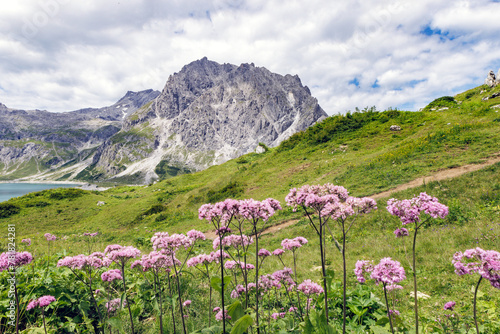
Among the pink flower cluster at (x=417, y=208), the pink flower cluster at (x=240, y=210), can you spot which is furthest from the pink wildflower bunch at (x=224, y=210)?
the pink flower cluster at (x=417, y=208)

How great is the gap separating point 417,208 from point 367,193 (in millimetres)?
14228

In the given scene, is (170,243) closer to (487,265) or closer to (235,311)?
(235,311)

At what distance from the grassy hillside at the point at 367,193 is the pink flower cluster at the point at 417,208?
8.48 ft

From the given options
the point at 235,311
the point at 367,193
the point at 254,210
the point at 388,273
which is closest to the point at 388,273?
the point at 388,273

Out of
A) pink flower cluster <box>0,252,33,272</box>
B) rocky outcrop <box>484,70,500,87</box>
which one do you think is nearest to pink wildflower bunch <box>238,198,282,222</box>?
pink flower cluster <box>0,252,33,272</box>

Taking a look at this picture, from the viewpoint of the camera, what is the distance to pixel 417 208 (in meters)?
3.93

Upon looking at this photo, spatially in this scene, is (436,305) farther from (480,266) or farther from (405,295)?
(480,266)

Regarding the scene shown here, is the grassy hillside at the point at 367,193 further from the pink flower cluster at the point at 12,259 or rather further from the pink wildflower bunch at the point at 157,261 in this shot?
the pink flower cluster at the point at 12,259

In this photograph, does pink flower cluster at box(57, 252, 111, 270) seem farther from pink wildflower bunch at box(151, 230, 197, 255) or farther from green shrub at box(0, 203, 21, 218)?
green shrub at box(0, 203, 21, 218)

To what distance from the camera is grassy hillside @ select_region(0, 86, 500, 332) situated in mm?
9461

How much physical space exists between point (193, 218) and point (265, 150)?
27381mm

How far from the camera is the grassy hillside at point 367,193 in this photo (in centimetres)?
946

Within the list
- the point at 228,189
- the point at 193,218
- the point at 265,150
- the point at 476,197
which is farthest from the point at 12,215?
the point at 476,197

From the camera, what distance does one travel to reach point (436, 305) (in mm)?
6137
